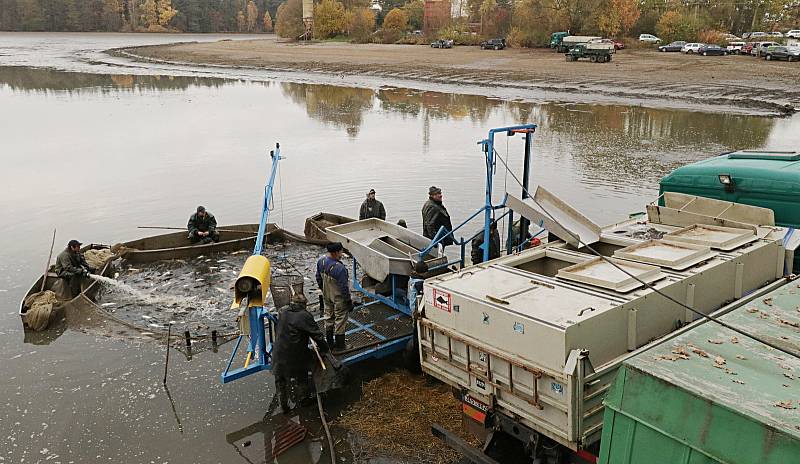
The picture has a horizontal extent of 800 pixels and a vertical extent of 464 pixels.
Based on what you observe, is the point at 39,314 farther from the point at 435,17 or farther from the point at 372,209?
the point at 435,17

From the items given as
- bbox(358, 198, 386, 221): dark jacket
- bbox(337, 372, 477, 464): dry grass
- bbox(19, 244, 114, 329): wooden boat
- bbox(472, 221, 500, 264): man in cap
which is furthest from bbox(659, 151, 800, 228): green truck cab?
bbox(19, 244, 114, 329): wooden boat

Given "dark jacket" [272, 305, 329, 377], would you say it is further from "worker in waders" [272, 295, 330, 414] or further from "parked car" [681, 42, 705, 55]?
"parked car" [681, 42, 705, 55]

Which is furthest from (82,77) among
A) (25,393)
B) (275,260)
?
(25,393)

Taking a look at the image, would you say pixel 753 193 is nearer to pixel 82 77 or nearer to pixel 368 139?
pixel 368 139

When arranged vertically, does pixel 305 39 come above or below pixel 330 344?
above

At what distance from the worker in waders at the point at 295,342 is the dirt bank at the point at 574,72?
3083cm

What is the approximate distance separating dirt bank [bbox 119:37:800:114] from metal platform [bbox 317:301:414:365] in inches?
1138

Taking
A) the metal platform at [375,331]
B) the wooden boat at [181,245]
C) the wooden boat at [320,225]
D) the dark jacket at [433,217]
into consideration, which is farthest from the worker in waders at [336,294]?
the wooden boat at [181,245]

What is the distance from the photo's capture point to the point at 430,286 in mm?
6207

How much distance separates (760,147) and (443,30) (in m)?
55.2

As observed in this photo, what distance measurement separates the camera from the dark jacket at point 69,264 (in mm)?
11180

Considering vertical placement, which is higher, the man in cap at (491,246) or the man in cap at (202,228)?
the man in cap at (491,246)

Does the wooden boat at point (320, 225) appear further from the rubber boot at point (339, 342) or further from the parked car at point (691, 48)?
the parked car at point (691, 48)

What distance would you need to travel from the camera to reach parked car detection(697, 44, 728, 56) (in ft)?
166
